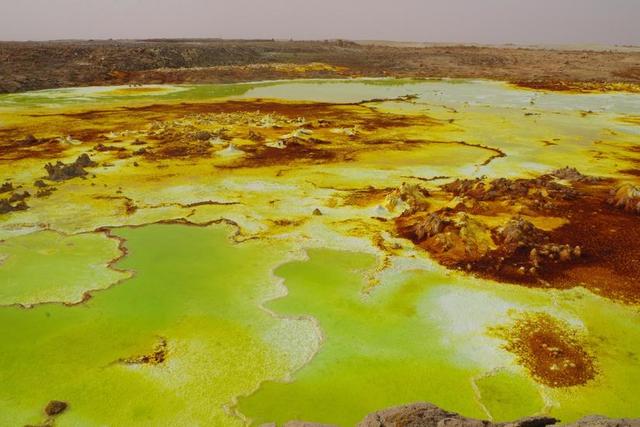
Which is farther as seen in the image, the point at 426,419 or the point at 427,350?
the point at 427,350

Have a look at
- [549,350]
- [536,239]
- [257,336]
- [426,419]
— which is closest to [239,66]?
[536,239]

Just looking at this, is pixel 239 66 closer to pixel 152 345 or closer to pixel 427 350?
pixel 152 345

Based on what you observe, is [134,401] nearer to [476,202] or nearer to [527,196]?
[476,202]

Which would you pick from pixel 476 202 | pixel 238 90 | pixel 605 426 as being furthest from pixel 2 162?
pixel 238 90

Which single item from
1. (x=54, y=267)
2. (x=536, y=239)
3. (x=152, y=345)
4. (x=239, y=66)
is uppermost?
(x=239, y=66)

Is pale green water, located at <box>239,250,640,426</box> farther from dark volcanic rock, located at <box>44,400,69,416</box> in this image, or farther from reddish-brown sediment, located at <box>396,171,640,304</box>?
dark volcanic rock, located at <box>44,400,69,416</box>

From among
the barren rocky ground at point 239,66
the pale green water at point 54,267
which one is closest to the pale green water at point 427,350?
the pale green water at point 54,267

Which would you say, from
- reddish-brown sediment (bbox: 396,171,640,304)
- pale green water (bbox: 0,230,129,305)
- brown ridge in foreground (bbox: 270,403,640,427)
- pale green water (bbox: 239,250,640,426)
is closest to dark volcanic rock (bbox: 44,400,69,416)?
pale green water (bbox: 239,250,640,426)

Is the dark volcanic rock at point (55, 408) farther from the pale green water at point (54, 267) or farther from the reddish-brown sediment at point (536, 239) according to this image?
the reddish-brown sediment at point (536, 239)
